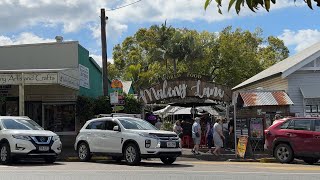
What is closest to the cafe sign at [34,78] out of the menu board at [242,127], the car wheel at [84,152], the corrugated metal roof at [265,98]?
the car wheel at [84,152]

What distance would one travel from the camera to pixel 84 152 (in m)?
18.0

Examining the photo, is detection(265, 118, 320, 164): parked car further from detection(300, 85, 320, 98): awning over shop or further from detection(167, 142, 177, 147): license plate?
detection(300, 85, 320, 98): awning over shop

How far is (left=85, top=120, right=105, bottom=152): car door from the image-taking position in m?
17.2

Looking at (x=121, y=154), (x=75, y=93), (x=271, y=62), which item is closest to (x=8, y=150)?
(x=121, y=154)

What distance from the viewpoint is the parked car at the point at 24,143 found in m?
16.0

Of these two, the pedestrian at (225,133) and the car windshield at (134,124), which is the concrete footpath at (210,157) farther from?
the car windshield at (134,124)

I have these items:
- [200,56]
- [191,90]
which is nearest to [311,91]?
[191,90]

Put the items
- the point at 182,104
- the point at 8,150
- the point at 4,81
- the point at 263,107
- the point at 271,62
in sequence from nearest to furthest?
the point at 8,150
the point at 4,81
the point at 263,107
the point at 182,104
the point at 271,62

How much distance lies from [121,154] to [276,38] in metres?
55.4

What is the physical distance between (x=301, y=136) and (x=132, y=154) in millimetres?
5901

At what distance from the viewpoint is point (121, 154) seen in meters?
16.4

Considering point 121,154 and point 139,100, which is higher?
point 139,100

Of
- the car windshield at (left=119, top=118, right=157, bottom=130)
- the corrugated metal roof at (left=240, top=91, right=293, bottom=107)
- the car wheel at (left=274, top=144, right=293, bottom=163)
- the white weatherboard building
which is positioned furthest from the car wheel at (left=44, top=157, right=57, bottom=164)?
the white weatherboard building

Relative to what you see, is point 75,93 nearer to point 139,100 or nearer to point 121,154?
point 139,100
